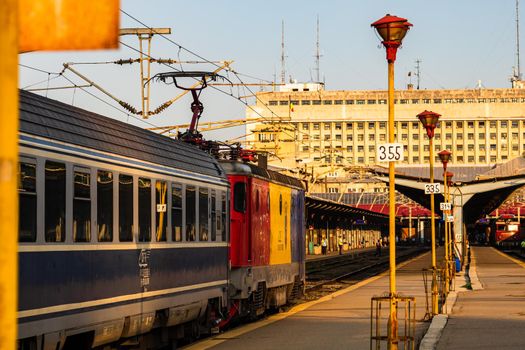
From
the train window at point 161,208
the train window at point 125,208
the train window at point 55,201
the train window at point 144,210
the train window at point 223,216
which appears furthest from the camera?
the train window at point 223,216

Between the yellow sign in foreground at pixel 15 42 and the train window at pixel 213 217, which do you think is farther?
the train window at pixel 213 217

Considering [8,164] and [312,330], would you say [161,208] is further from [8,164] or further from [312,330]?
[8,164]

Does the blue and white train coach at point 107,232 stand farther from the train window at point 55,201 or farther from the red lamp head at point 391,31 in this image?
the red lamp head at point 391,31

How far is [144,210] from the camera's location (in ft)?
44.5

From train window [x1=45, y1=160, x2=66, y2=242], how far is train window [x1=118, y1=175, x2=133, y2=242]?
189 cm

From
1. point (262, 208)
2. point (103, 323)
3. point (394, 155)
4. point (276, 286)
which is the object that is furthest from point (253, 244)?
point (103, 323)

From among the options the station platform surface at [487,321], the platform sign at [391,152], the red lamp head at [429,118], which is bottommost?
the station platform surface at [487,321]

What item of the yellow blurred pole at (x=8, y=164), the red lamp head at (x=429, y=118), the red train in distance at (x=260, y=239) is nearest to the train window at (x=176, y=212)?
the red train in distance at (x=260, y=239)

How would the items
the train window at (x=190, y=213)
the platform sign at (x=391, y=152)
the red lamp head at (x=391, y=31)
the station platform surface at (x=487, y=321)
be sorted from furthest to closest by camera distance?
the station platform surface at (x=487, y=321)
the train window at (x=190, y=213)
the red lamp head at (x=391, y=31)
the platform sign at (x=391, y=152)

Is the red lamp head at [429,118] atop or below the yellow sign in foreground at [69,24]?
atop

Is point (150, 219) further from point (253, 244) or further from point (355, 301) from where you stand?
point (355, 301)

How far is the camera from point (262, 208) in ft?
68.1

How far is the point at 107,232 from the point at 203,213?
15.2 feet

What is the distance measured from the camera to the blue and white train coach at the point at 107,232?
987cm
